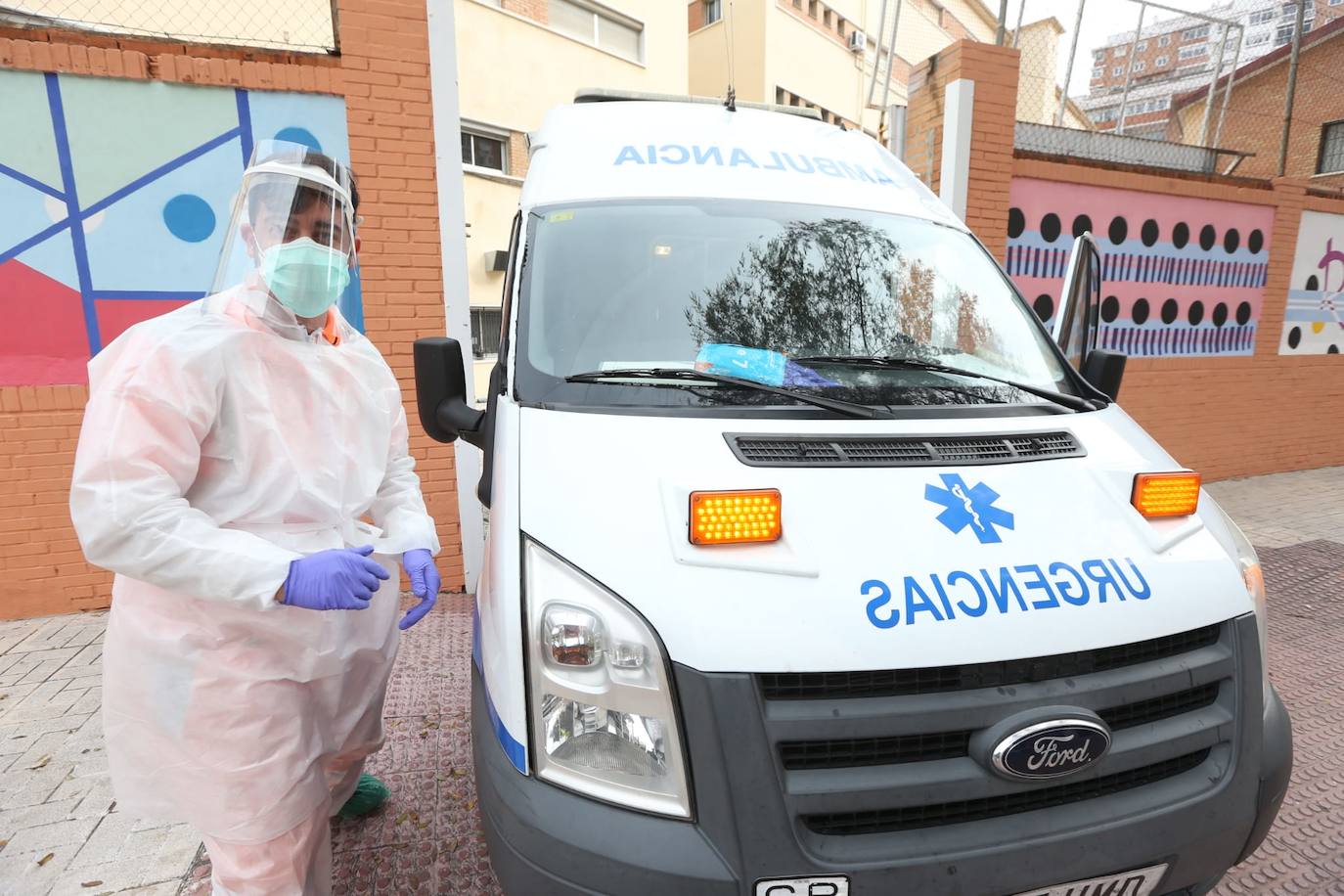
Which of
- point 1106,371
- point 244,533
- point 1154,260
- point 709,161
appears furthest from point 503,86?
point 244,533

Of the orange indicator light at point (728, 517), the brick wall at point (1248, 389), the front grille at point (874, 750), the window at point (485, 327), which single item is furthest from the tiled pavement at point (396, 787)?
the window at point (485, 327)

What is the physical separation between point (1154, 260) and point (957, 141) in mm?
2617

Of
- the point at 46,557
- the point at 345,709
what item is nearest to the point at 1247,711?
the point at 345,709

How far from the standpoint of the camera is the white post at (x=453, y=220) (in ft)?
14.3

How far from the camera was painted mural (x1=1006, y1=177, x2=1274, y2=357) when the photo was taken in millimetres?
6527

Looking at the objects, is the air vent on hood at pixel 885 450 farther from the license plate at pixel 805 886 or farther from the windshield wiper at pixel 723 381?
the license plate at pixel 805 886

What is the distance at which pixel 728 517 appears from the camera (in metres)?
1.53

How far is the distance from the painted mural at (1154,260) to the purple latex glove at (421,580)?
19.1ft

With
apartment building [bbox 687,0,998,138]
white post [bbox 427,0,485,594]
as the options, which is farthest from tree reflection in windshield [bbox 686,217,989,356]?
apartment building [bbox 687,0,998,138]

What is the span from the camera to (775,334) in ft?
7.29

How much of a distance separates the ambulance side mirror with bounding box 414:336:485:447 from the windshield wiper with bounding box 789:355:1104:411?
1.11 m

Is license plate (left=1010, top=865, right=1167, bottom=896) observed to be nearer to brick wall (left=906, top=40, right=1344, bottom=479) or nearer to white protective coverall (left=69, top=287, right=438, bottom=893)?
white protective coverall (left=69, top=287, right=438, bottom=893)

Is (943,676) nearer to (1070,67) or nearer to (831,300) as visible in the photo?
(831,300)

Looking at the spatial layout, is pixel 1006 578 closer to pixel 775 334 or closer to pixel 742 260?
pixel 775 334
